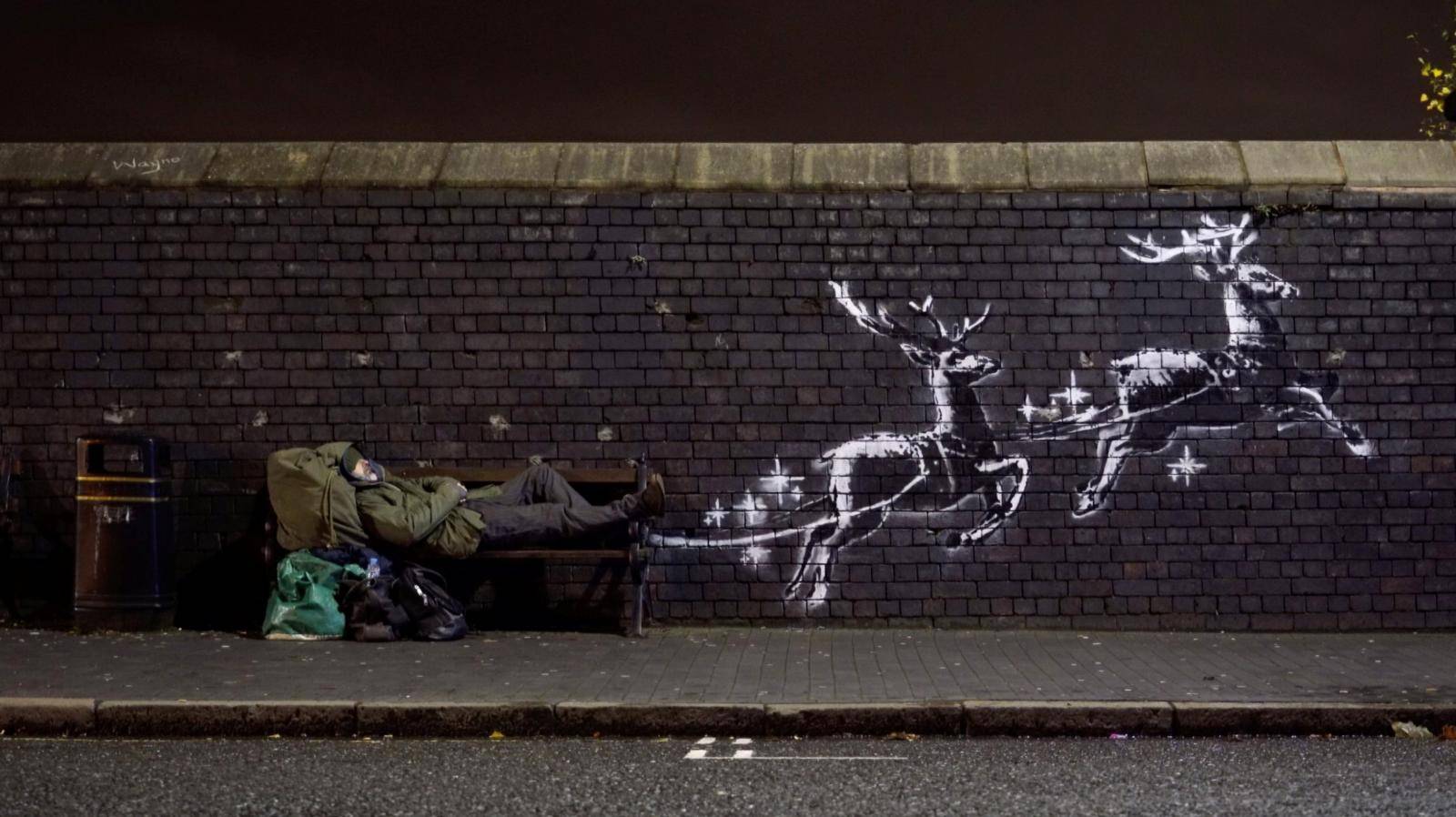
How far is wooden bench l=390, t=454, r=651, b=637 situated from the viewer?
931 centimetres

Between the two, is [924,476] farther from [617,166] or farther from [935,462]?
[617,166]

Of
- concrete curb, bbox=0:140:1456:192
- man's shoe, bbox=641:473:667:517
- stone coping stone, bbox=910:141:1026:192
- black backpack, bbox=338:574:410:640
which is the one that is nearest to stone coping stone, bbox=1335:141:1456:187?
concrete curb, bbox=0:140:1456:192

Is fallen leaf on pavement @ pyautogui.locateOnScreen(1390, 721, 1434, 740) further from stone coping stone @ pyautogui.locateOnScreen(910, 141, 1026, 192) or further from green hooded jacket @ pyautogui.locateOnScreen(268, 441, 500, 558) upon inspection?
green hooded jacket @ pyautogui.locateOnScreen(268, 441, 500, 558)

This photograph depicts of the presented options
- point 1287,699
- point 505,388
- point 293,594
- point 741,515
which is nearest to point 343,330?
point 505,388

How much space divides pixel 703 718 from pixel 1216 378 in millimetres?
4561

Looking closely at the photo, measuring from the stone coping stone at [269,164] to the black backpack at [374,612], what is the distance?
8.83 feet

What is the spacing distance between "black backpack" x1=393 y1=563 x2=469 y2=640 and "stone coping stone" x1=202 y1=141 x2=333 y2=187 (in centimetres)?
270

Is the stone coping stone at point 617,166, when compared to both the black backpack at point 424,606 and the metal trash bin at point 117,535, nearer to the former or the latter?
the black backpack at point 424,606

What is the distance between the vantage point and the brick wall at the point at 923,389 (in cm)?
972

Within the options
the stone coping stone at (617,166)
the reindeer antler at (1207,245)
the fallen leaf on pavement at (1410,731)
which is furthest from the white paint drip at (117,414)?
the fallen leaf on pavement at (1410,731)

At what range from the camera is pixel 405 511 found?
916cm

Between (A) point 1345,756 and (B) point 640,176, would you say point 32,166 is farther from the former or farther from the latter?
(A) point 1345,756

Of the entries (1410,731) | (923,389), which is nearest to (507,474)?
(923,389)

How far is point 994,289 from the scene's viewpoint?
32.1ft
